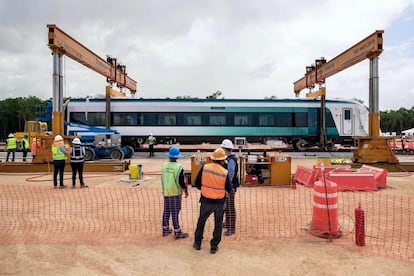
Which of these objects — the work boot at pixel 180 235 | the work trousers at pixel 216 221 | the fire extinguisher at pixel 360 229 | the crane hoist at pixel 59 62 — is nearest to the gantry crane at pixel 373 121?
the fire extinguisher at pixel 360 229

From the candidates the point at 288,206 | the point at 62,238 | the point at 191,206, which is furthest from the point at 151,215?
the point at 288,206

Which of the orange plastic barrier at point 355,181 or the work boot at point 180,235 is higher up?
the orange plastic barrier at point 355,181

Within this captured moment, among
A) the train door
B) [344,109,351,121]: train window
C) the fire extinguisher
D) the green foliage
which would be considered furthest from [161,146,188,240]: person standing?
the green foliage

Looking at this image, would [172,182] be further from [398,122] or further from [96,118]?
[398,122]

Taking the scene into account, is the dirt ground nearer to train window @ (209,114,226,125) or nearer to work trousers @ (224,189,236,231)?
work trousers @ (224,189,236,231)

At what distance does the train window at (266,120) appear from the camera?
23.0 meters

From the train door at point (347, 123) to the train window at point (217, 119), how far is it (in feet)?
27.1

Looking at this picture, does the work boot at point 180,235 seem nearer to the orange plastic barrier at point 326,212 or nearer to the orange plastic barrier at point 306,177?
the orange plastic barrier at point 326,212

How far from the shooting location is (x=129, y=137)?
23.1 metres

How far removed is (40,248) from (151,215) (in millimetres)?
2372

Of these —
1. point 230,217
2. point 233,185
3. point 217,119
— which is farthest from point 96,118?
point 233,185

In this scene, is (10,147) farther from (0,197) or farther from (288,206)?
(288,206)

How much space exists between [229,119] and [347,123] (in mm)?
8223

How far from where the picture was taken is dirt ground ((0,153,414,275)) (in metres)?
4.20
